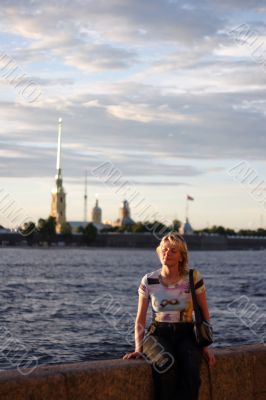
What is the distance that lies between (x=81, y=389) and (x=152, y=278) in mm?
697

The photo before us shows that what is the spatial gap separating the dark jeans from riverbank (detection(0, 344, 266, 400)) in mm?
77

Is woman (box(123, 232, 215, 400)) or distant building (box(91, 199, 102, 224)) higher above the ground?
distant building (box(91, 199, 102, 224))

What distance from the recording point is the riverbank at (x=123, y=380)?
12.7ft

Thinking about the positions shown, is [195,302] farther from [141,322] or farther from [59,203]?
[59,203]

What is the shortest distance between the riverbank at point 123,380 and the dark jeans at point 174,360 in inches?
A: 3.0

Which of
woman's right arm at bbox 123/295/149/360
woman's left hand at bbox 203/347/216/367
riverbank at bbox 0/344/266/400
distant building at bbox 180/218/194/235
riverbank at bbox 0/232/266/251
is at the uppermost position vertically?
distant building at bbox 180/218/194/235

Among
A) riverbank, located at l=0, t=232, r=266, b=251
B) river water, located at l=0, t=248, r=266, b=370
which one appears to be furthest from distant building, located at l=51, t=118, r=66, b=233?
river water, located at l=0, t=248, r=266, b=370

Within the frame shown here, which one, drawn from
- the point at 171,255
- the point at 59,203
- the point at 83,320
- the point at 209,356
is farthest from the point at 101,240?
the point at 171,255

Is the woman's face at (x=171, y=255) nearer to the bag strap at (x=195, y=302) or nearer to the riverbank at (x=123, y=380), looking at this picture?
the bag strap at (x=195, y=302)

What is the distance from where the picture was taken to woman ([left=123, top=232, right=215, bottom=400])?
4.19 m

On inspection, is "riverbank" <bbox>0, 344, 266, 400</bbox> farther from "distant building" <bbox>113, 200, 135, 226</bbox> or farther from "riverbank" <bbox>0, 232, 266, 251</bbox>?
"distant building" <bbox>113, 200, 135, 226</bbox>

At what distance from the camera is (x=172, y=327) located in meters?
4.27

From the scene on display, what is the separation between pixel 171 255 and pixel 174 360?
0.54 meters

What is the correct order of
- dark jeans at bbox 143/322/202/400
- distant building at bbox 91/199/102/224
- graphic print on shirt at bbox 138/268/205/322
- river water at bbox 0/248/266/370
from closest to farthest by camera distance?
dark jeans at bbox 143/322/202/400, graphic print on shirt at bbox 138/268/205/322, river water at bbox 0/248/266/370, distant building at bbox 91/199/102/224
